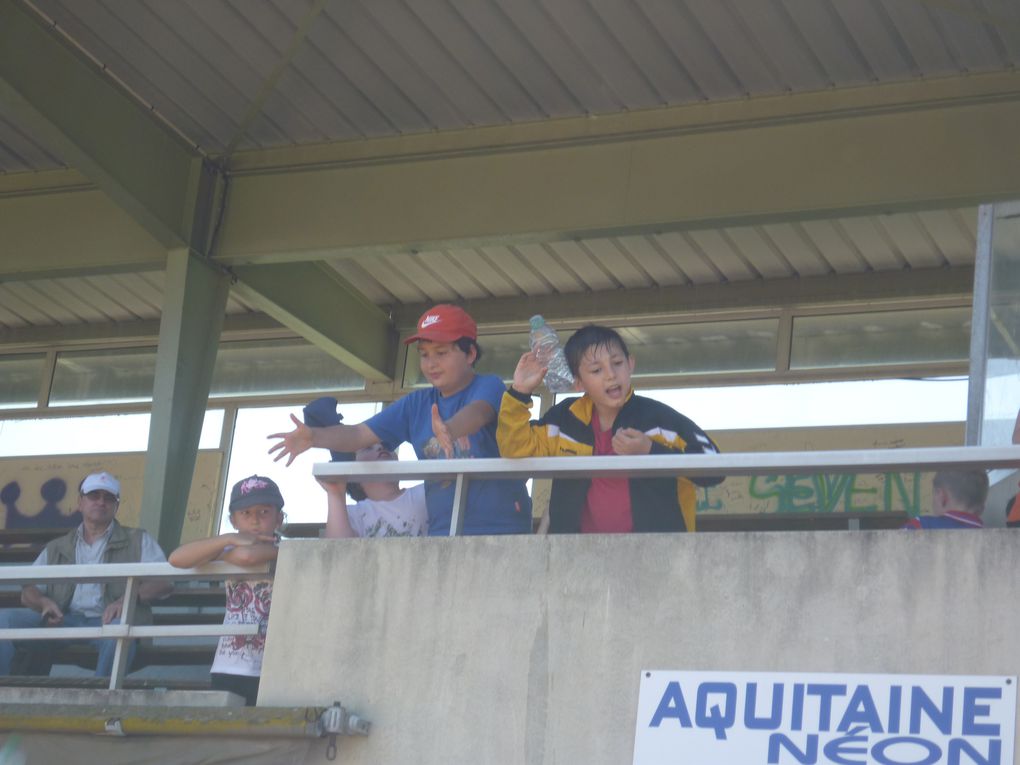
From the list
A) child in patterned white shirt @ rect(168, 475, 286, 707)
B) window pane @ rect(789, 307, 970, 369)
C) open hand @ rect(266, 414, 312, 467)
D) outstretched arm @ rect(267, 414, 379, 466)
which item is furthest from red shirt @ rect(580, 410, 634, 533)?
window pane @ rect(789, 307, 970, 369)

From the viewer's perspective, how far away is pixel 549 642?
5.20 meters

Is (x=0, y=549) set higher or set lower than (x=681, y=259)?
lower

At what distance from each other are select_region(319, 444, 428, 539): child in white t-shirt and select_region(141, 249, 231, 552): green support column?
528 cm

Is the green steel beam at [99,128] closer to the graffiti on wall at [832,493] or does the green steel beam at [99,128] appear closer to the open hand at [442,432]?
the graffiti on wall at [832,493]

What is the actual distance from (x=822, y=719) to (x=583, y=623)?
2.81 feet

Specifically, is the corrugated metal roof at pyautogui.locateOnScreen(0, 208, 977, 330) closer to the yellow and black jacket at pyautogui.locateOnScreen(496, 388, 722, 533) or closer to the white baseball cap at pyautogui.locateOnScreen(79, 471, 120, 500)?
the white baseball cap at pyautogui.locateOnScreen(79, 471, 120, 500)

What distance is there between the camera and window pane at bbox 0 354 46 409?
1627 centimetres

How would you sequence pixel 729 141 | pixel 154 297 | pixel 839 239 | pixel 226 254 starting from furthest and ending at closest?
pixel 154 297 < pixel 839 239 < pixel 226 254 < pixel 729 141

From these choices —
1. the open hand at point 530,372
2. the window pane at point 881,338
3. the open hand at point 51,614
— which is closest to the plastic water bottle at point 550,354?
the open hand at point 530,372

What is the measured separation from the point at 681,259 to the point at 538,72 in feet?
10.2

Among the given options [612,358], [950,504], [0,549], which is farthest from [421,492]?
[0,549]

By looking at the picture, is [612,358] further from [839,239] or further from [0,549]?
[839,239]

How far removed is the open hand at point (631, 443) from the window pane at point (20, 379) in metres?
12.0

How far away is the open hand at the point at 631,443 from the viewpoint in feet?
17.6
